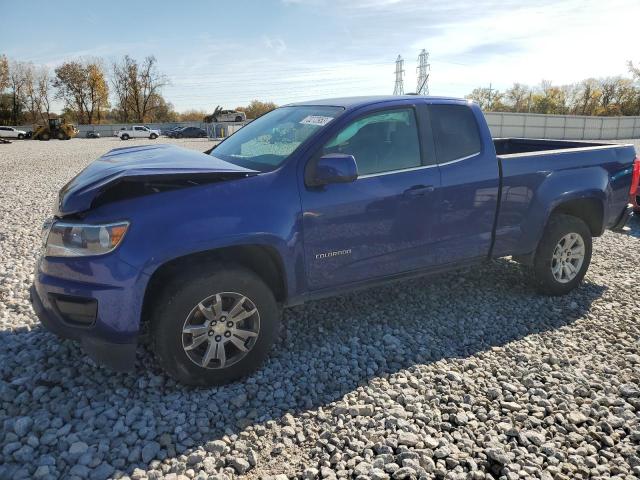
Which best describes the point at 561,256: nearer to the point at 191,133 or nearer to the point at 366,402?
the point at 366,402

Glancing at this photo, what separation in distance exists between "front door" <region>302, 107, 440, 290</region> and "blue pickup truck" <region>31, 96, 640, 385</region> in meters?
0.01

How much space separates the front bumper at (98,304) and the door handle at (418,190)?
2.06 metres

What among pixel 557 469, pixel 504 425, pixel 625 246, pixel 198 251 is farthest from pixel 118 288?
pixel 625 246

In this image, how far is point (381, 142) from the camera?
3.82 metres

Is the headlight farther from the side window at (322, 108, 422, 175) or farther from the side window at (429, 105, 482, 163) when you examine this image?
the side window at (429, 105, 482, 163)

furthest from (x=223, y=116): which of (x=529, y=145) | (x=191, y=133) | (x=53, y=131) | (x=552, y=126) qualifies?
(x=529, y=145)

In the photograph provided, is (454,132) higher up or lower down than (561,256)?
higher up

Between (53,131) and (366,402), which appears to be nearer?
(366,402)

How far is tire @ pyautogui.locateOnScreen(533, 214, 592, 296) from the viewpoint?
4.70m

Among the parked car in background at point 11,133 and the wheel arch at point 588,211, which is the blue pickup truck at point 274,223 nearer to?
the wheel arch at point 588,211

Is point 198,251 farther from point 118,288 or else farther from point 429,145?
point 429,145

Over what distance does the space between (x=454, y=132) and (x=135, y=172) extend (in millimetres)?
2665

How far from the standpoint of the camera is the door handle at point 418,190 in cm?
376

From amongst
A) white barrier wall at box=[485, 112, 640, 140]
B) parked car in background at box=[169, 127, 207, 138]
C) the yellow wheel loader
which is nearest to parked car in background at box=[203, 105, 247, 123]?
parked car in background at box=[169, 127, 207, 138]
